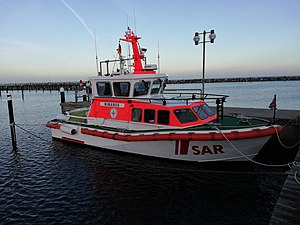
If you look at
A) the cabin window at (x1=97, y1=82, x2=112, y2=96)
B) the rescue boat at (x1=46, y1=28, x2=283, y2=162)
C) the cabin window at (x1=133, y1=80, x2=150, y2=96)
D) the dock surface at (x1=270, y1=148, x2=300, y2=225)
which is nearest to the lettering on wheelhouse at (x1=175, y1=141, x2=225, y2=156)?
the rescue boat at (x1=46, y1=28, x2=283, y2=162)

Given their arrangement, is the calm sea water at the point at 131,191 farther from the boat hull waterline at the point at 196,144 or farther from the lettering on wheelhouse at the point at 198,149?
the lettering on wheelhouse at the point at 198,149

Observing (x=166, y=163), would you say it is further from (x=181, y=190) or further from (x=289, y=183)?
(x=289, y=183)

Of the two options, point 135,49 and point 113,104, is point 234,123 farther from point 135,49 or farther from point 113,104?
point 135,49

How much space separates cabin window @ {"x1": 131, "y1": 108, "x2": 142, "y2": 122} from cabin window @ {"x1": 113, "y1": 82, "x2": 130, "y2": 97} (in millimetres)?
902

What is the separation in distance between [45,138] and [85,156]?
569cm

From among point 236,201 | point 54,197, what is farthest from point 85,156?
point 236,201

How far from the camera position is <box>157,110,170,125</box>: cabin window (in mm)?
9609

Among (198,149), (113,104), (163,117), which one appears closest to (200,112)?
(163,117)

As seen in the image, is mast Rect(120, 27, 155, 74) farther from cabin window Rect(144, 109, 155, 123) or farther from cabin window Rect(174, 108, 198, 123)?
cabin window Rect(174, 108, 198, 123)

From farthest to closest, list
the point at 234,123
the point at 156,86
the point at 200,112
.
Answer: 1. the point at 156,86
2. the point at 200,112
3. the point at 234,123

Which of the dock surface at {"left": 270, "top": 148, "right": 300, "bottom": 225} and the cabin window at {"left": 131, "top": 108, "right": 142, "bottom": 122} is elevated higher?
the cabin window at {"left": 131, "top": 108, "right": 142, "bottom": 122}

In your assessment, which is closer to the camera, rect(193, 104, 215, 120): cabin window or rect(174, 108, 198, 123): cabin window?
rect(174, 108, 198, 123): cabin window

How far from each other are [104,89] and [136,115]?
241 cm

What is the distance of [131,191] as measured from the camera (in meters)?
8.06
